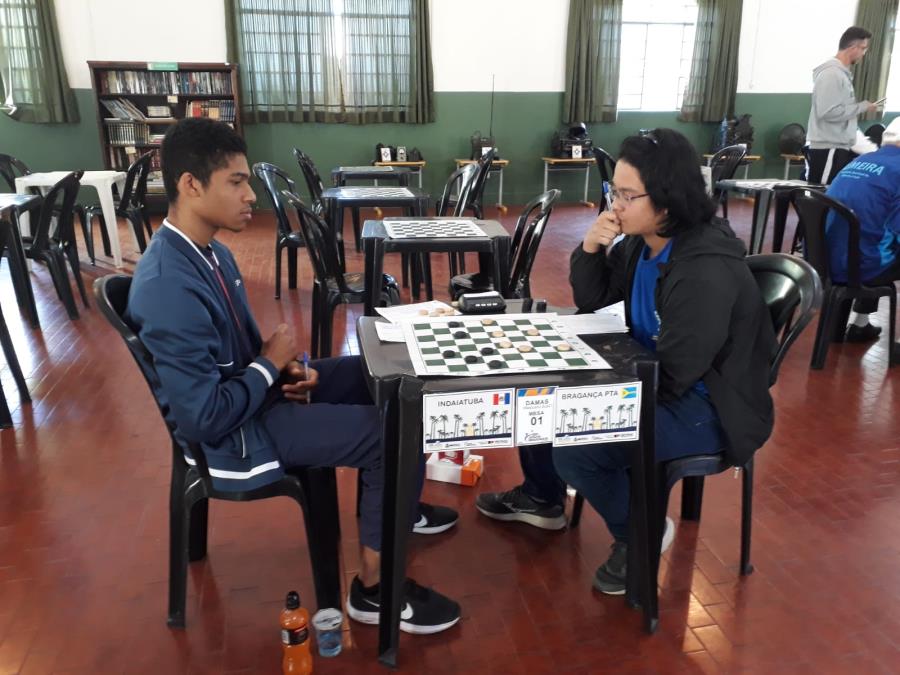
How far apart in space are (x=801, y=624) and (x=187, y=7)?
8.58 m

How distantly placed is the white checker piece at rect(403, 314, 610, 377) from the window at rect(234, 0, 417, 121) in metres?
7.50

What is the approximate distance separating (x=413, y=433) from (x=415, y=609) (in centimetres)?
64

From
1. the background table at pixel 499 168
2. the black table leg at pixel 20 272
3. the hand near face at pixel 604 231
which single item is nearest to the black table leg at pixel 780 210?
the hand near face at pixel 604 231

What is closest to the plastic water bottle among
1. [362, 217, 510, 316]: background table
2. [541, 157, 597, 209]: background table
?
[362, 217, 510, 316]: background table

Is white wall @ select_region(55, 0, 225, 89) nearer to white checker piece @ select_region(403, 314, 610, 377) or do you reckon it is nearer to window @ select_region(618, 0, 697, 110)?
window @ select_region(618, 0, 697, 110)

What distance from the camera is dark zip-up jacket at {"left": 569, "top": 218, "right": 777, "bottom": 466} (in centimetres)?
171

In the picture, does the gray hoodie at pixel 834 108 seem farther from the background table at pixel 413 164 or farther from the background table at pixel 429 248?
the background table at pixel 413 164

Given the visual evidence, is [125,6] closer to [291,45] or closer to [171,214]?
[291,45]

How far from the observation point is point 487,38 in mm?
9008

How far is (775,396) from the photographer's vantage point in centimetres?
347

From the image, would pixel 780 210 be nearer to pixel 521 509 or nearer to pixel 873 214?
pixel 873 214

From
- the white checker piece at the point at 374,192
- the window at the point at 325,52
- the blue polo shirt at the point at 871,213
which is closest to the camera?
the blue polo shirt at the point at 871,213

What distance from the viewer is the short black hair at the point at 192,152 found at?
1.78 meters

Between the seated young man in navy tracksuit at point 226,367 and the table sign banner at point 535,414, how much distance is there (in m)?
0.36
